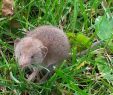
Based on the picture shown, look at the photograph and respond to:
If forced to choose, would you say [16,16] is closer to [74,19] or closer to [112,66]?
[74,19]

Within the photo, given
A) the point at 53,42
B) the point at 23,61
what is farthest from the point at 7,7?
the point at 23,61

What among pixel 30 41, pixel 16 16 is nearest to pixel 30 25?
pixel 16 16

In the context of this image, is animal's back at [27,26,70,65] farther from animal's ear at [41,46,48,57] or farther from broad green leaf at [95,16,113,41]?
broad green leaf at [95,16,113,41]

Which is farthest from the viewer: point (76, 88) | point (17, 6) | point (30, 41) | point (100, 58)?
point (17, 6)

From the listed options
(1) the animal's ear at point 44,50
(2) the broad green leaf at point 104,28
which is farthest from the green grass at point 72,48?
(1) the animal's ear at point 44,50

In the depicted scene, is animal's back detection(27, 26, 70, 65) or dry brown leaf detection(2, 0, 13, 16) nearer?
animal's back detection(27, 26, 70, 65)

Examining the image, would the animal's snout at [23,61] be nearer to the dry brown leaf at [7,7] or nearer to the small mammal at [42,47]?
the small mammal at [42,47]

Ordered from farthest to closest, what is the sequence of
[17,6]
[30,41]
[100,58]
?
[17,6] → [100,58] → [30,41]

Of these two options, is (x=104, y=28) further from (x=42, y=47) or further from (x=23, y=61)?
(x=23, y=61)

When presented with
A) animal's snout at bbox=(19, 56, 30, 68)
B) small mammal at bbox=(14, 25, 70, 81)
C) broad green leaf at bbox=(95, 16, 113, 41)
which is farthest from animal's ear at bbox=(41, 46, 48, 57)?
broad green leaf at bbox=(95, 16, 113, 41)
